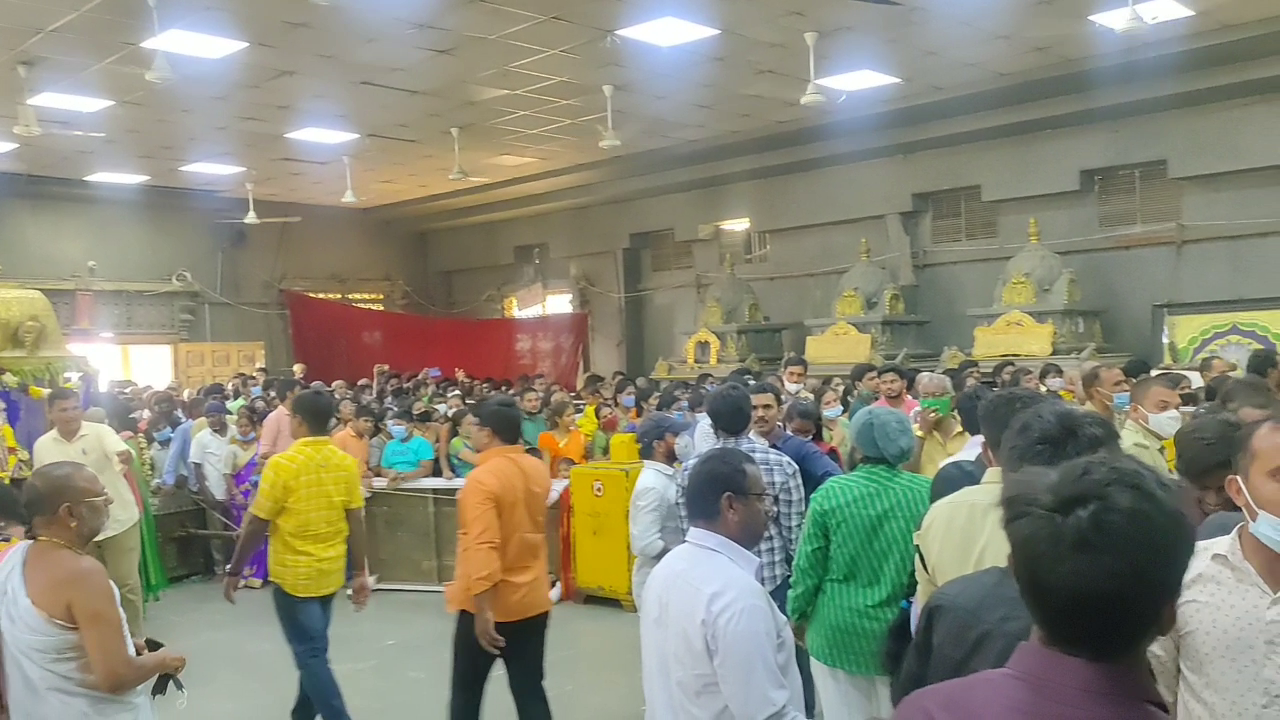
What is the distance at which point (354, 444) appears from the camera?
22.8 feet

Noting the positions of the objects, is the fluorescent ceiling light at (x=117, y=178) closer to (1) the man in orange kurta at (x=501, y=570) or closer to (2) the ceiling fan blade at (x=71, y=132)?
(2) the ceiling fan blade at (x=71, y=132)

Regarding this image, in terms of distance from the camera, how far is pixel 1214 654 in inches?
69.3

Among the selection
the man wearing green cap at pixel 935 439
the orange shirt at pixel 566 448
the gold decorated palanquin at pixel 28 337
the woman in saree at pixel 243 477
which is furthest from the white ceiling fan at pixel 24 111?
the man wearing green cap at pixel 935 439

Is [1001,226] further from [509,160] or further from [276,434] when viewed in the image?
[276,434]

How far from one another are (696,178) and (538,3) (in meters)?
6.27

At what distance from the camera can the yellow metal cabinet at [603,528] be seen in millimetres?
5945

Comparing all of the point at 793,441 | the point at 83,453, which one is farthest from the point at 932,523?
the point at 83,453

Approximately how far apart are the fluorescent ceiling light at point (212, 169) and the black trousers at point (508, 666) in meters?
11.1

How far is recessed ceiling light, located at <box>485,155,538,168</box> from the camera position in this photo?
12.7m

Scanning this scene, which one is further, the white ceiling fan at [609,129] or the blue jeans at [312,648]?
the white ceiling fan at [609,129]

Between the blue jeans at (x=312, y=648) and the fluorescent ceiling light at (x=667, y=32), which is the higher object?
the fluorescent ceiling light at (x=667, y=32)

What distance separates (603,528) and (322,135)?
7115mm

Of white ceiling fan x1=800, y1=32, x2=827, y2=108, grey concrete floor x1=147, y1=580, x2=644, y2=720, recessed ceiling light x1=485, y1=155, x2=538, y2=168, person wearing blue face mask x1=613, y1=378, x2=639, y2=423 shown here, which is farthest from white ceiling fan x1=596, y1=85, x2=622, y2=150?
grey concrete floor x1=147, y1=580, x2=644, y2=720

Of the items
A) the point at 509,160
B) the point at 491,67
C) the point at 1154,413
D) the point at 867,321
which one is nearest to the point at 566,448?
the point at 491,67
